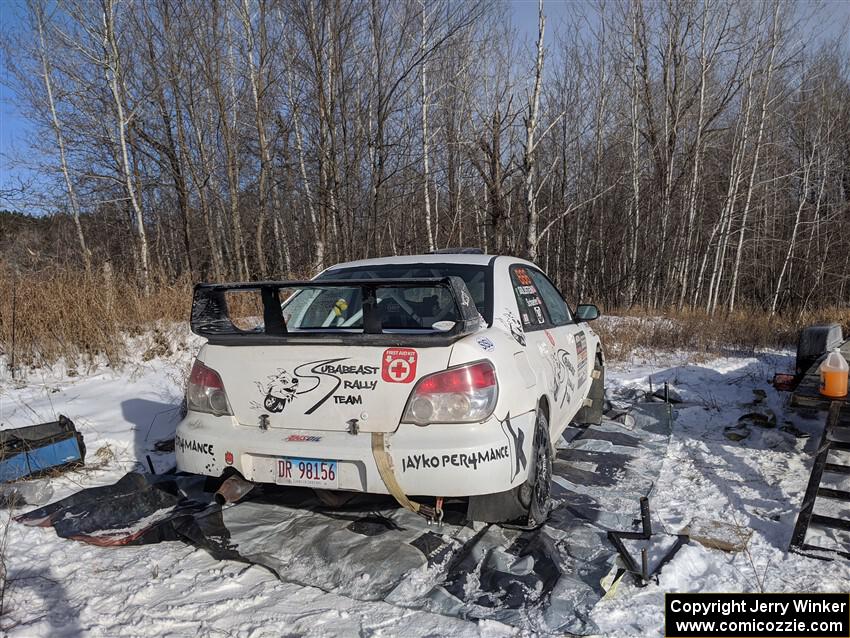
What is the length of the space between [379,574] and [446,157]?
1780 centimetres

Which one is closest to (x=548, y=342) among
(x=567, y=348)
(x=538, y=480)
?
(x=567, y=348)

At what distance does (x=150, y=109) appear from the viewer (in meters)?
15.9

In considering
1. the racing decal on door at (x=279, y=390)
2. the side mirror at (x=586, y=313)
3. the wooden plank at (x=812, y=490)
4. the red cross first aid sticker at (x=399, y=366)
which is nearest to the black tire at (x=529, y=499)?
the red cross first aid sticker at (x=399, y=366)

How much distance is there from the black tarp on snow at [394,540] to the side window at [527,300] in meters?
1.15

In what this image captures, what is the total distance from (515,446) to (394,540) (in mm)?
851

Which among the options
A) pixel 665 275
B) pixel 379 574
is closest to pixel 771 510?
pixel 379 574

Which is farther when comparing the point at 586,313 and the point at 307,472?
the point at 586,313

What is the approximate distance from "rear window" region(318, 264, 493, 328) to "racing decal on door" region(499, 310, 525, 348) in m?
0.09

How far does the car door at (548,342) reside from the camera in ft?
11.4

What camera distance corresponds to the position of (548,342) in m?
3.74

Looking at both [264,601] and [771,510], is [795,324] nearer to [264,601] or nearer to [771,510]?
[771,510]

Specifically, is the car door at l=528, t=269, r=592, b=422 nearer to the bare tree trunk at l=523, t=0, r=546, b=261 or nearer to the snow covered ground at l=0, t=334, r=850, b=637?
the snow covered ground at l=0, t=334, r=850, b=637

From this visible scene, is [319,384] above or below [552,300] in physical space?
below

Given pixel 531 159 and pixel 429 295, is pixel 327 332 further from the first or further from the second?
pixel 531 159
